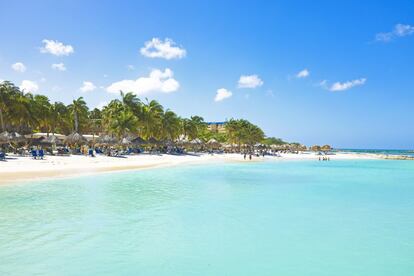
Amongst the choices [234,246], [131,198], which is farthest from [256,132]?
[234,246]

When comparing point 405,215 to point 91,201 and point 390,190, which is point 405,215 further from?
point 91,201

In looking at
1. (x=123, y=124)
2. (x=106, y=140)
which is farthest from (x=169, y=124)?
(x=106, y=140)

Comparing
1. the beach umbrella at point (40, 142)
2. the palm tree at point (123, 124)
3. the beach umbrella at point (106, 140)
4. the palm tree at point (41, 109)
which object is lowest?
the beach umbrella at point (40, 142)

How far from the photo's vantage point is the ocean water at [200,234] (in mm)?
7336

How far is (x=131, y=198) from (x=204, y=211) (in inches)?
161

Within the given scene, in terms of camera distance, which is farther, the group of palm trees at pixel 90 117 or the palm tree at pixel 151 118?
the palm tree at pixel 151 118

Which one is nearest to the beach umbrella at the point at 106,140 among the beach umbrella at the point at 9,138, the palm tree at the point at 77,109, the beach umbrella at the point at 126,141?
the beach umbrella at the point at 126,141

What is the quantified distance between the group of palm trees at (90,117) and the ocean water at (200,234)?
2837cm

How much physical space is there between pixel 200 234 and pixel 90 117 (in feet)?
212

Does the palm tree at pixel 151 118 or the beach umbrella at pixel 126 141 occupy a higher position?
the palm tree at pixel 151 118

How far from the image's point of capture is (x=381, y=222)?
38.5 ft

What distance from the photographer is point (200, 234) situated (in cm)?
983

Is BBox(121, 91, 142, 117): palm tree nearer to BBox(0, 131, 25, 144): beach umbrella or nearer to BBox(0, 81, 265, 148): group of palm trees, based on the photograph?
BBox(0, 81, 265, 148): group of palm trees

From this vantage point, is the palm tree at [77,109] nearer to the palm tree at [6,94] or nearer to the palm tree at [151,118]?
the palm tree at [151,118]
